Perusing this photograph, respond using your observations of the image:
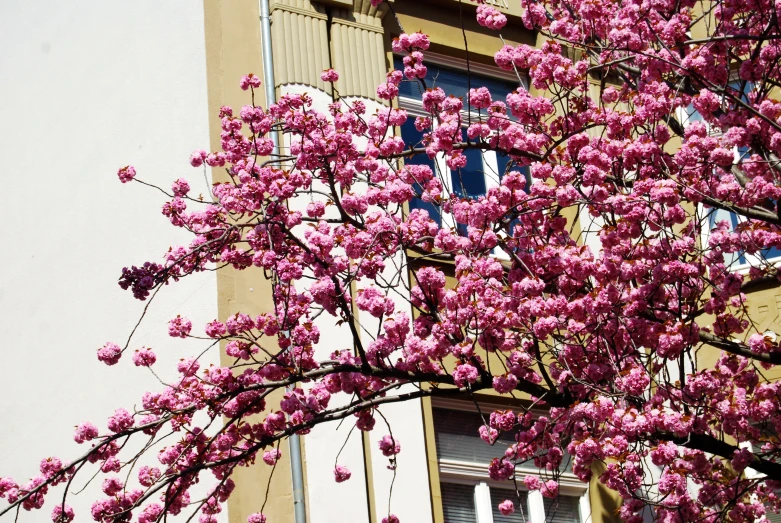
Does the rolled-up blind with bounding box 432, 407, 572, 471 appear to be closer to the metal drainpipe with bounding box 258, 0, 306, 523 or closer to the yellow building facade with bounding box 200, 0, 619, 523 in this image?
the yellow building facade with bounding box 200, 0, 619, 523

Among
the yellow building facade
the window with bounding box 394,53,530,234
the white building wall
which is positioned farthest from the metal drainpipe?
the window with bounding box 394,53,530,234

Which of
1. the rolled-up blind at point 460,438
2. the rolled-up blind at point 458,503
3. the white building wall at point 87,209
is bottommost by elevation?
the rolled-up blind at point 458,503

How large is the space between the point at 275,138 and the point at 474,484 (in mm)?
3667

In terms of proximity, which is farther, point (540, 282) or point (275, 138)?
point (275, 138)

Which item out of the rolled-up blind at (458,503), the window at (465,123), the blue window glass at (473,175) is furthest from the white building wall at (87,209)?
the blue window glass at (473,175)

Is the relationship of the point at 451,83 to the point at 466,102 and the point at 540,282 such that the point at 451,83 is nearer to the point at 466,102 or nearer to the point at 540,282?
the point at 466,102

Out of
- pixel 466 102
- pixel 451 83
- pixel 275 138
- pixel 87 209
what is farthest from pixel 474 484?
pixel 87 209

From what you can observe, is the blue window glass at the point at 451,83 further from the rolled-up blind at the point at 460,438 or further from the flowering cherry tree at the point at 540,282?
the flowering cherry tree at the point at 540,282

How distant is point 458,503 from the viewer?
459 inches

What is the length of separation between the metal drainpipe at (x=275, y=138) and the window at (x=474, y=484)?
1639 mm

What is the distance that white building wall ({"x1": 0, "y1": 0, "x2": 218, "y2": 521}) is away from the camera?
12.1 metres

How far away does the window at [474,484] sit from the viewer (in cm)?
1166

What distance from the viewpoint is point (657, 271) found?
28.2ft

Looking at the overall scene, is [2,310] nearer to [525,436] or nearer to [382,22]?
[382,22]
